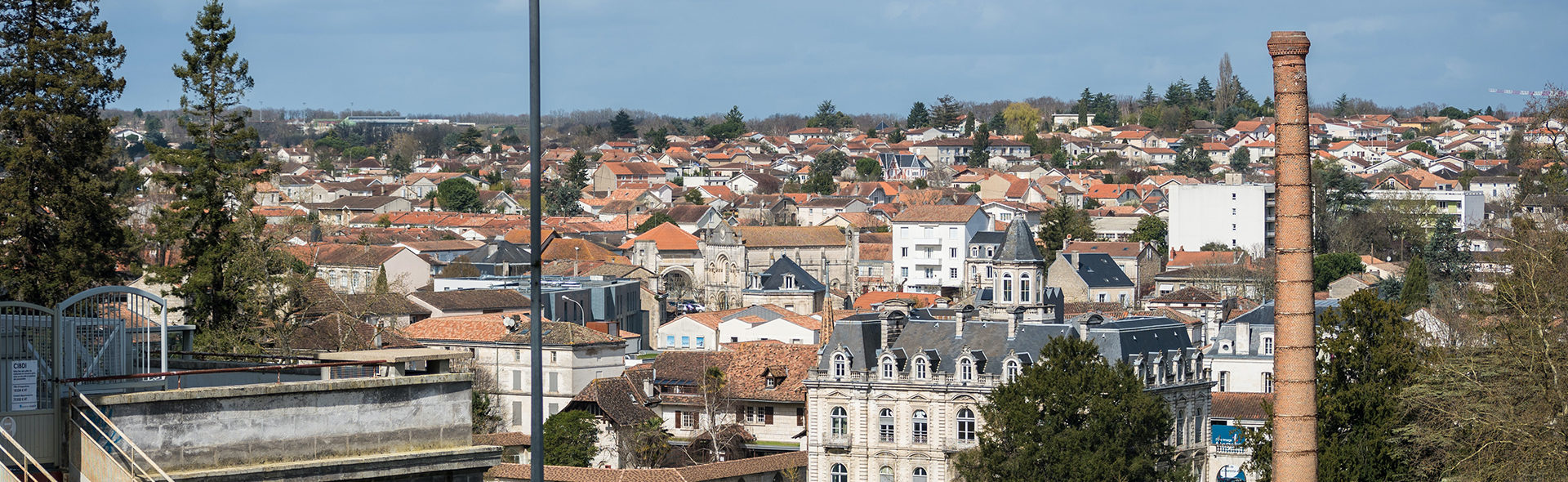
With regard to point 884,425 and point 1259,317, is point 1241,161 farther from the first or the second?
point 884,425

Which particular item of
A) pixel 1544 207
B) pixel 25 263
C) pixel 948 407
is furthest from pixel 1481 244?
pixel 25 263

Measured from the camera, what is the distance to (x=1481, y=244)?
101 metres

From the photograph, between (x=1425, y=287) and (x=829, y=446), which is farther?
(x=1425, y=287)

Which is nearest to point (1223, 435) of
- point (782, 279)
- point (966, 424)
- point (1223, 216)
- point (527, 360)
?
point (966, 424)

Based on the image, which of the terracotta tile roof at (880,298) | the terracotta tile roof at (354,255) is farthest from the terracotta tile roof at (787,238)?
the terracotta tile roof at (354,255)

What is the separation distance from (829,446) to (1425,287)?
34.8m

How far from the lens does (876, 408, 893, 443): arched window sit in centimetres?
4838

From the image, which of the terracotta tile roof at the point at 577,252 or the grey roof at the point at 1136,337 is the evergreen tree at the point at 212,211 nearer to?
the grey roof at the point at 1136,337

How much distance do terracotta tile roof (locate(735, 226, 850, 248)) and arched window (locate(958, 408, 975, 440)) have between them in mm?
53516

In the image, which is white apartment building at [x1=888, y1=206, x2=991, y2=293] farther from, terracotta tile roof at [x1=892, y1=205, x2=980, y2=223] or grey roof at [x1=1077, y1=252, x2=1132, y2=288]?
grey roof at [x1=1077, y1=252, x2=1132, y2=288]

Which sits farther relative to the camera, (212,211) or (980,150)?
(980,150)

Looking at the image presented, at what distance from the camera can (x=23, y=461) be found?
45.7 ft

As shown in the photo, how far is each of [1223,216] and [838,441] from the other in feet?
196

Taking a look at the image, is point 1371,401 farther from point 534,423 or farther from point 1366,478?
point 534,423
